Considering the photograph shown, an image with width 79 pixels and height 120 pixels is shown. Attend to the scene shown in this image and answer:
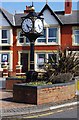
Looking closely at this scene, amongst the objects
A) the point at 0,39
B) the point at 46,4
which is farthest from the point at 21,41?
the point at 46,4

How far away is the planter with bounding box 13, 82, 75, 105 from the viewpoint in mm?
13289

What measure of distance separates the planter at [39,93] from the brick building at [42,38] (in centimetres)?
2457

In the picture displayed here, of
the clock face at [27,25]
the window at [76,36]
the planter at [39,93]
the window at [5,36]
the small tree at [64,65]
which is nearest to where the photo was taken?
the planter at [39,93]

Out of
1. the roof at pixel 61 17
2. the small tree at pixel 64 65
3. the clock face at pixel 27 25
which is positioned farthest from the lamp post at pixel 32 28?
the roof at pixel 61 17

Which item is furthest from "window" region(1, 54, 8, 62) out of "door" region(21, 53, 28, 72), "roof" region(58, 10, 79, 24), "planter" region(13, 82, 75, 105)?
"planter" region(13, 82, 75, 105)

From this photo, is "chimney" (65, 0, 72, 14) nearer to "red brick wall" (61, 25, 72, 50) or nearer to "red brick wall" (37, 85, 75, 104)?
"red brick wall" (61, 25, 72, 50)

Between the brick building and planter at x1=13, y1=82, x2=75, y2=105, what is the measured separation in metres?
24.6

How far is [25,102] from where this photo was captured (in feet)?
45.1

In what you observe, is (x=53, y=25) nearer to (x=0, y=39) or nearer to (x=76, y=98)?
(x=0, y=39)

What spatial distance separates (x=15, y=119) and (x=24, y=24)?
739 cm

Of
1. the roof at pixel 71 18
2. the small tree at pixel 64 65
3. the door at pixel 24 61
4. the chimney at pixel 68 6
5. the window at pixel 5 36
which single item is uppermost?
the chimney at pixel 68 6

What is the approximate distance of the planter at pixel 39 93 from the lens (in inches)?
523

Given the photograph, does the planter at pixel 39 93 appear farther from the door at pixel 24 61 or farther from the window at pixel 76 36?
the door at pixel 24 61

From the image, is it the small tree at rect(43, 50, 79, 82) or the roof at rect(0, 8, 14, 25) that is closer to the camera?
the small tree at rect(43, 50, 79, 82)
